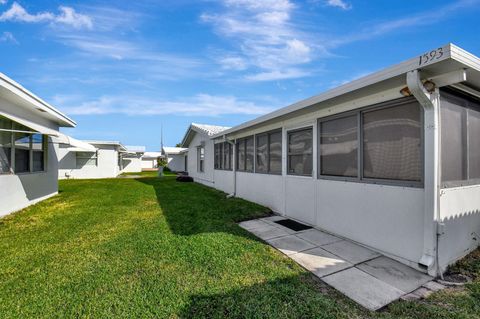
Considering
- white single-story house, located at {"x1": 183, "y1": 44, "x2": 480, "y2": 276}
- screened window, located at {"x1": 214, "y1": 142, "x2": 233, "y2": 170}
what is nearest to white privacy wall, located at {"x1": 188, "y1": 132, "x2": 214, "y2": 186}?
screened window, located at {"x1": 214, "y1": 142, "x2": 233, "y2": 170}

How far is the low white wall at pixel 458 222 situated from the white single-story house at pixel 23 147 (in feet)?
29.0

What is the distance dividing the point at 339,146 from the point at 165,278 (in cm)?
393

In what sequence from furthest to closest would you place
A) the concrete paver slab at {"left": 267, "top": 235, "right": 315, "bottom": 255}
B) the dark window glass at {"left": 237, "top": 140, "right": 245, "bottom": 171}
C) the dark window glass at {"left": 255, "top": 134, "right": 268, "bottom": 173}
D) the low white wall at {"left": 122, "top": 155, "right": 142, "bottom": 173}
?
the low white wall at {"left": 122, "top": 155, "right": 142, "bottom": 173} → the dark window glass at {"left": 237, "top": 140, "right": 245, "bottom": 171} → the dark window glass at {"left": 255, "top": 134, "right": 268, "bottom": 173} → the concrete paver slab at {"left": 267, "top": 235, "right": 315, "bottom": 255}

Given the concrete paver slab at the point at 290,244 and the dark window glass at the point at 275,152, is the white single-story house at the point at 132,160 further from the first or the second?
the concrete paver slab at the point at 290,244

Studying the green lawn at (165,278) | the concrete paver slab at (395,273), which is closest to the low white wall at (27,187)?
the green lawn at (165,278)

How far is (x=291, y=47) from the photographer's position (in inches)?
316

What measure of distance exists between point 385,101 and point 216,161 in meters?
9.29

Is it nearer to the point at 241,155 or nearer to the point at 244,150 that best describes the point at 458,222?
the point at 244,150

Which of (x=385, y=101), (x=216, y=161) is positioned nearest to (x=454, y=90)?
(x=385, y=101)

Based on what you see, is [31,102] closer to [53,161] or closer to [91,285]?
[53,161]

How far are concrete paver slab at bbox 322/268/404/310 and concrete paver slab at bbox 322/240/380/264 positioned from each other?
1.36 feet

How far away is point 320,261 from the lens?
3.48 metres

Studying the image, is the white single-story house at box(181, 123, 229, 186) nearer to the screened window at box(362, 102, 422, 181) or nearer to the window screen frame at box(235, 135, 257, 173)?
the window screen frame at box(235, 135, 257, 173)

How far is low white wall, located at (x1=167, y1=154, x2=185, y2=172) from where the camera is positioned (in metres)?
33.0
